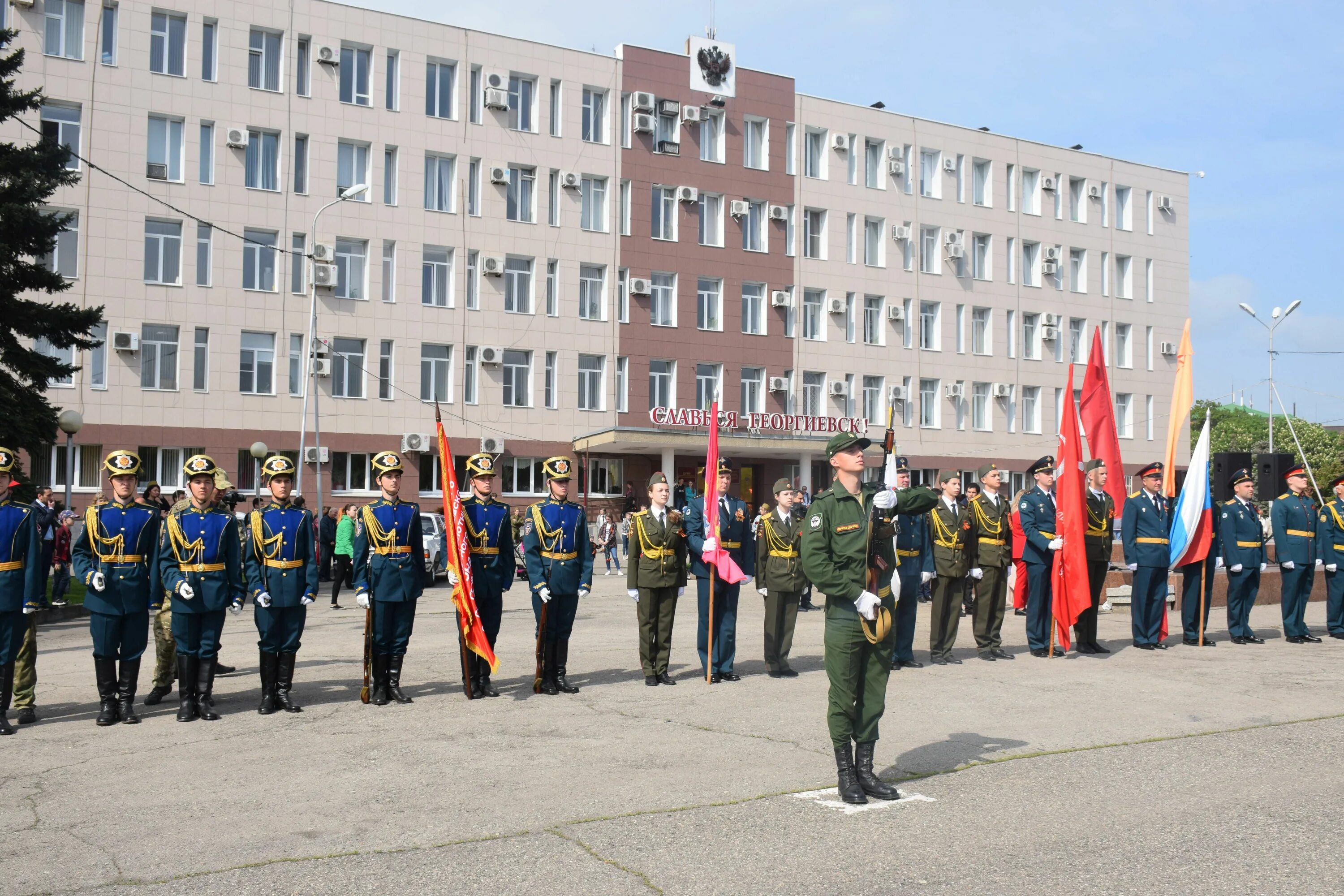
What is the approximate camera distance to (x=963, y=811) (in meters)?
6.44

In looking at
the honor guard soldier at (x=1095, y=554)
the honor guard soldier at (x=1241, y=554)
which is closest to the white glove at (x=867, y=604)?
the honor guard soldier at (x=1095, y=554)

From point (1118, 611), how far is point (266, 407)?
26.3m

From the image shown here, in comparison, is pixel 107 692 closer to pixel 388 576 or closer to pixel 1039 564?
pixel 388 576

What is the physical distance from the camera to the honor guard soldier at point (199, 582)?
945 centimetres

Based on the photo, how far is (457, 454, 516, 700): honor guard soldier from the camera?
10.8m

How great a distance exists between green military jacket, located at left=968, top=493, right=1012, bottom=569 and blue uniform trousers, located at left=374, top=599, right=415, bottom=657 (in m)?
6.51

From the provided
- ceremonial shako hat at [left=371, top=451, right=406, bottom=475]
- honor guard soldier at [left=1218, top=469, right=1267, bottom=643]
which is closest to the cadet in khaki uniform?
ceremonial shako hat at [left=371, top=451, right=406, bottom=475]

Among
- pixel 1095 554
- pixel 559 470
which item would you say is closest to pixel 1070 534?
pixel 1095 554

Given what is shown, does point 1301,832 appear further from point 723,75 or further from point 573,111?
point 723,75

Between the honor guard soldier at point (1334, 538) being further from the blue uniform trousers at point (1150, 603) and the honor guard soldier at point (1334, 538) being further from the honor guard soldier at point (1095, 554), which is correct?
the honor guard soldier at point (1095, 554)

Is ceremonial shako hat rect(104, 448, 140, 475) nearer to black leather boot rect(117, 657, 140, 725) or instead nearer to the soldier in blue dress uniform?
the soldier in blue dress uniform

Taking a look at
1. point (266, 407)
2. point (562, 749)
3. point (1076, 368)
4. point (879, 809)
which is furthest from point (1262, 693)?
point (1076, 368)

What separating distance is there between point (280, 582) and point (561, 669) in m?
2.68

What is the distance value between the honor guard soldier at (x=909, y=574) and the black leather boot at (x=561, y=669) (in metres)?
3.59
